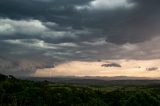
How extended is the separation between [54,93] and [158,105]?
20.1 metres

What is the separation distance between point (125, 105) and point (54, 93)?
14.8m

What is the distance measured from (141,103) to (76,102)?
12083mm

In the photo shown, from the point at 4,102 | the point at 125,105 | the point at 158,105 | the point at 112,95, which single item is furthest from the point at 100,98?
the point at 4,102

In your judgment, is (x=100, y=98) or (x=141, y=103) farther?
(x=100, y=98)

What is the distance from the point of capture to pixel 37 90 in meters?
66.0

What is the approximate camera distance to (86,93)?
67.6m

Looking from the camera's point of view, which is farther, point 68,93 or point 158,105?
point 68,93

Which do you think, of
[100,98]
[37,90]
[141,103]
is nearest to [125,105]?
[141,103]

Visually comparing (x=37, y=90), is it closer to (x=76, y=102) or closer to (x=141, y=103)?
(x=76, y=102)

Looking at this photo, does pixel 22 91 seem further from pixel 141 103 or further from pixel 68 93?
pixel 141 103

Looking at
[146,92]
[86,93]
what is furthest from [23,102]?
→ [146,92]

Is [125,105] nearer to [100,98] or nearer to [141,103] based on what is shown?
[141,103]

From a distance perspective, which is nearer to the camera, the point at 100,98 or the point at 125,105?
the point at 125,105

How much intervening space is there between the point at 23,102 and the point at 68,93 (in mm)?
9844
